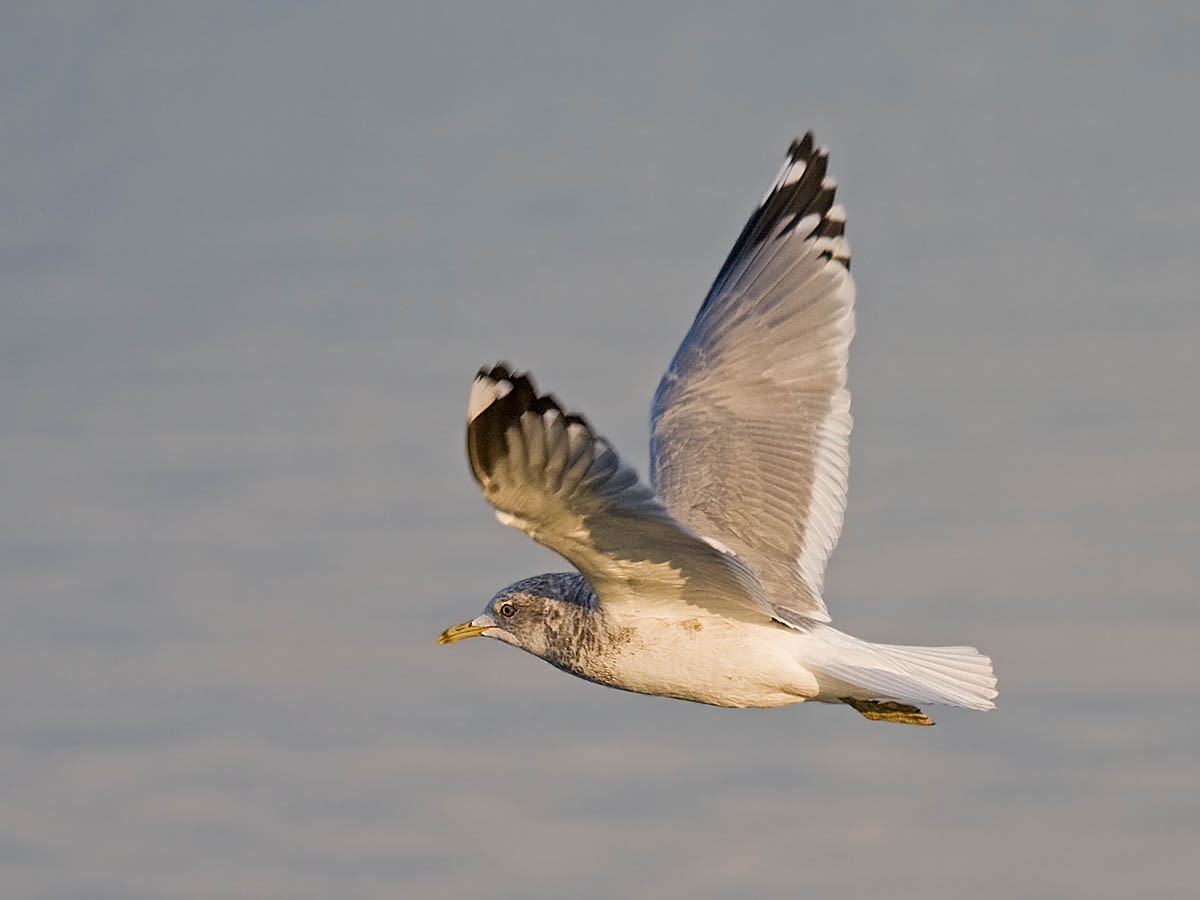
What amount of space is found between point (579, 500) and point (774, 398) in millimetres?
4045

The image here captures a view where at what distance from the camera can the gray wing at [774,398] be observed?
419 inches

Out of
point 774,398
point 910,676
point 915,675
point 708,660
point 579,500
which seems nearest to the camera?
point 579,500

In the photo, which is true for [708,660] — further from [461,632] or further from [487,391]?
[487,391]

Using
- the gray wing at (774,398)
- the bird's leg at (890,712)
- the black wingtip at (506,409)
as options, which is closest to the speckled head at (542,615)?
the gray wing at (774,398)

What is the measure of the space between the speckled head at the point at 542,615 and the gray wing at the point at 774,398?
119cm

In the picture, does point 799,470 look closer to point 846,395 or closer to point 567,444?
point 846,395

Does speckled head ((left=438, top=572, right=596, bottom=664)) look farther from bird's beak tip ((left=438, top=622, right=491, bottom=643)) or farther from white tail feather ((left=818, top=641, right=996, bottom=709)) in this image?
white tail feather ((left=818, top=641, right=996, bottom=709))

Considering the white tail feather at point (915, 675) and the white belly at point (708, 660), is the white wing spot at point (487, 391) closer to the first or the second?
the white belly at point (708, 660)

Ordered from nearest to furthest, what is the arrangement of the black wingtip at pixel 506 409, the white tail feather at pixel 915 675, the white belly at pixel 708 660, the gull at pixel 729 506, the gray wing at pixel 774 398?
the black wingtip at pixel 506 409 → the gull at pixel 729 506 → the white tail feather at pixel 915 675 → the white belly at pixel 708 660 → the gray wing at pixel 774 398

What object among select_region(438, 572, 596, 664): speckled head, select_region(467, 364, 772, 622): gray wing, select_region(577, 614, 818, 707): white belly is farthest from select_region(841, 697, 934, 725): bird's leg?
select_region(438, 572, 596, 664): speckled head

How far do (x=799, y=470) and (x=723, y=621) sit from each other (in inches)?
76.0

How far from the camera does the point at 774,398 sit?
11273 mm

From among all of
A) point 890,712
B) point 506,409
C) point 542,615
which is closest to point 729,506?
point 890,712

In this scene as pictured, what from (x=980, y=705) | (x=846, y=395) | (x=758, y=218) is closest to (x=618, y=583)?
(x=980, y=705)
